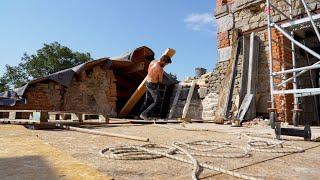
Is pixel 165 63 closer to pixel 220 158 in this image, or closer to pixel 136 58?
pixel 136 58

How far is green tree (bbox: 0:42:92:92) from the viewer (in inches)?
1254

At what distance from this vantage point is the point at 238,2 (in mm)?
8227

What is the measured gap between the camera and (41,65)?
32031 millimetres

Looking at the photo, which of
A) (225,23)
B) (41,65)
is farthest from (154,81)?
(41,65)

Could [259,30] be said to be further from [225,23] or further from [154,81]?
[154,81]

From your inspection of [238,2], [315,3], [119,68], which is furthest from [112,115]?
[315,3]

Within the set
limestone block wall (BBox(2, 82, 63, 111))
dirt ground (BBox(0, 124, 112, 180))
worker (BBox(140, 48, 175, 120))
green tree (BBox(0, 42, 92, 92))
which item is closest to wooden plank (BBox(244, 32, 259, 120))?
worker (BBox(140, 48, 175, 120))

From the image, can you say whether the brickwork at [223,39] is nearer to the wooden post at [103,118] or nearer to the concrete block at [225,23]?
the concrete block at [225,23]

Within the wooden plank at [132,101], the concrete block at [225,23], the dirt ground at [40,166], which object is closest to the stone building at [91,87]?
the wooden plank at [132,101]

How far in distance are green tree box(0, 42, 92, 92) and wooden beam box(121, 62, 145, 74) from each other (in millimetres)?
22724

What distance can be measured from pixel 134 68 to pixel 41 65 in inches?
969

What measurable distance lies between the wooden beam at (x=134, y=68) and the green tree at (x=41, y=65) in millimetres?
22724

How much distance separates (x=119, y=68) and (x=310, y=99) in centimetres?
676

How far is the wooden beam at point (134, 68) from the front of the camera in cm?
1066
